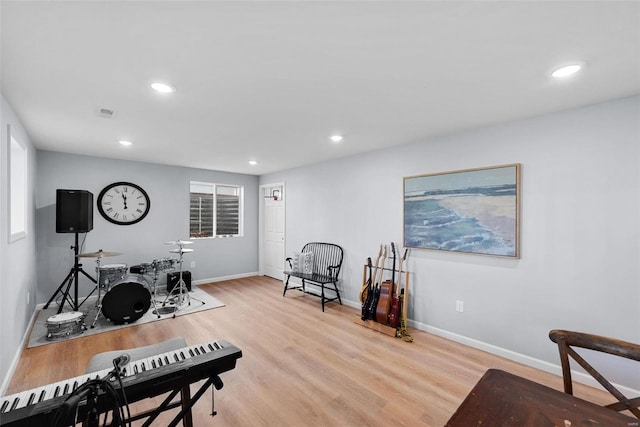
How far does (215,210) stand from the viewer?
6.07m

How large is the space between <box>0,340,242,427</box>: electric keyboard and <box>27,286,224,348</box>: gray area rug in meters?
2.59

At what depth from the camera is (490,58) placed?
5.55ft

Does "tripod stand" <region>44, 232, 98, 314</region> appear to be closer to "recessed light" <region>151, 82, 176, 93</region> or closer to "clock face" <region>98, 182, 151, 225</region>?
"clock face" <region>98, 182, 151, 225</region>

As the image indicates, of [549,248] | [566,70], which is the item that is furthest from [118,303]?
[566,70]

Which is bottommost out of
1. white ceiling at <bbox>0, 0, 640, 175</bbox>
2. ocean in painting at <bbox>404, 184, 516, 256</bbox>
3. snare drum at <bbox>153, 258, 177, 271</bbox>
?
snare drum at <bbox>153, 258, 177, 271</bbox>

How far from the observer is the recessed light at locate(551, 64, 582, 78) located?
177cm

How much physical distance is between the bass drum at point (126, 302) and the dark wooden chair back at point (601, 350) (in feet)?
13.6

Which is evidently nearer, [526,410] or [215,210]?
[526,410]

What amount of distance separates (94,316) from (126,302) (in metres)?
0.76

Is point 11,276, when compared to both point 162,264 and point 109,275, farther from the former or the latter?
point 162,264

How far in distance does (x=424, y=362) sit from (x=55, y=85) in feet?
12.5

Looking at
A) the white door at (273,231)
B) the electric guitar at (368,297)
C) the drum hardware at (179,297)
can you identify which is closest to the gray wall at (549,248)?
the electric guitar at (368,297)

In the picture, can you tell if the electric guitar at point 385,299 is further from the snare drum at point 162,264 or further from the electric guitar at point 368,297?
the snare drum at point 162,264

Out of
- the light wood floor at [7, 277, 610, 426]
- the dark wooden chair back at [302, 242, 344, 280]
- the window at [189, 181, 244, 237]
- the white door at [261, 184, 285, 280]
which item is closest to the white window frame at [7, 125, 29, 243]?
the light wood floor at [7, 277, 610, 426]
